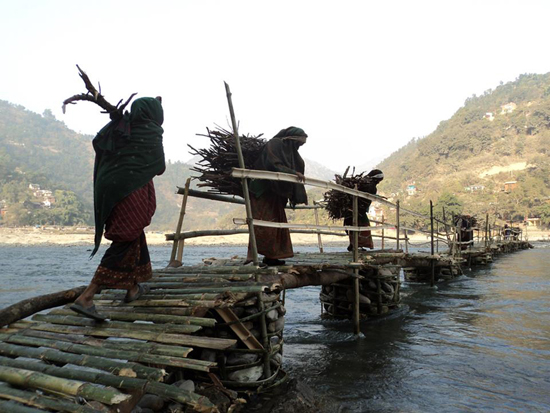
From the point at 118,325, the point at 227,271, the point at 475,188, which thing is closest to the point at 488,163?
the point at 475,188

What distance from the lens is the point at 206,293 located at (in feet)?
13.4

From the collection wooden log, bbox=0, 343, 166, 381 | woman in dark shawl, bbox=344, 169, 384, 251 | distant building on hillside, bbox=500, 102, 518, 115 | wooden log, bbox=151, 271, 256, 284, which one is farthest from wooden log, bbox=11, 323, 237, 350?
distant building on hillside, bbox=500, 102, 518, 115

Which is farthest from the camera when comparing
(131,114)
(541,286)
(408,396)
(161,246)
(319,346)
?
(161,246)

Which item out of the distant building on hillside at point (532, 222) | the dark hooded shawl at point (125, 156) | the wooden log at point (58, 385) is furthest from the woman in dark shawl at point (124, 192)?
the distant building on hillside at point (532, 222)

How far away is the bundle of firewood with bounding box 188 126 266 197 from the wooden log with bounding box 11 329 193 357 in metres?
3.23

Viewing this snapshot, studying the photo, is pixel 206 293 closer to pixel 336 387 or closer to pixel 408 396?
pixel 336 387

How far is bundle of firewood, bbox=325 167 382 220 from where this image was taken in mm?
8492

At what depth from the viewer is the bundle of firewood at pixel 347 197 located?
27.9ft

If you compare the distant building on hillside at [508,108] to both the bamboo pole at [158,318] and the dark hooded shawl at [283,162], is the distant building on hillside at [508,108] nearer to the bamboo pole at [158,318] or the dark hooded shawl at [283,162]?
the dark hooded shawl at [283,162]

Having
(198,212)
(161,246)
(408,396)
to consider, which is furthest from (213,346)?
(198,212)

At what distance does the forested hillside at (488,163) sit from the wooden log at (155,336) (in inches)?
2827

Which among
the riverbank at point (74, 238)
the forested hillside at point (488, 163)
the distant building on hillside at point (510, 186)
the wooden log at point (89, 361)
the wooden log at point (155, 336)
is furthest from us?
the distant building on hillside at point (510, 186)

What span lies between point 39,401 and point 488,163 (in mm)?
112608

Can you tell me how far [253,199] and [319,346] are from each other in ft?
8.57
